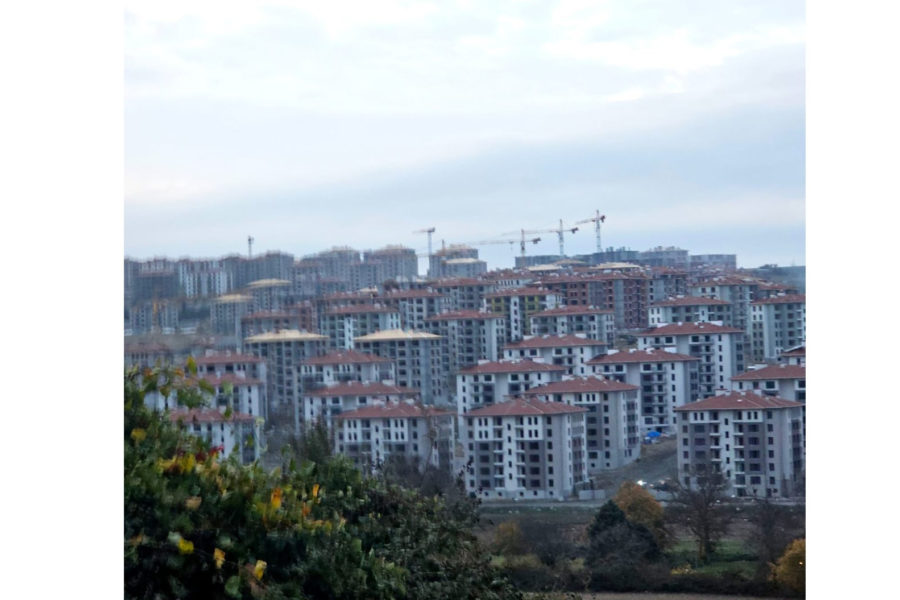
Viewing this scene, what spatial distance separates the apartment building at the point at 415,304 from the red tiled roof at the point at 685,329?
3.01 feet

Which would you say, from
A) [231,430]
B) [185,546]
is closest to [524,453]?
[231,430]

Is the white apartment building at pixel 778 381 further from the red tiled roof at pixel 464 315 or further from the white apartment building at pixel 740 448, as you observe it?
the red tiled roof at pixel 464 315

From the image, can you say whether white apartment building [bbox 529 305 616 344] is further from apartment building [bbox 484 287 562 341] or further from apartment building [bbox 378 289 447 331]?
A: apartment building [bbox 378 289 447 331]

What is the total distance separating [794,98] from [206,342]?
2.65 m

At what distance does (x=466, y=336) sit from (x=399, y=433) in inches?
20.7

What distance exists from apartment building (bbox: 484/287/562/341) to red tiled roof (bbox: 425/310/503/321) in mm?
29

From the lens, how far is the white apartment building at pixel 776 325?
13.5 ft

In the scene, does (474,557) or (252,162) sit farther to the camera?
(252,162)

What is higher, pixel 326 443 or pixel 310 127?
pixel 310 127

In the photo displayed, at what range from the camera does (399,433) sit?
15.0ft
